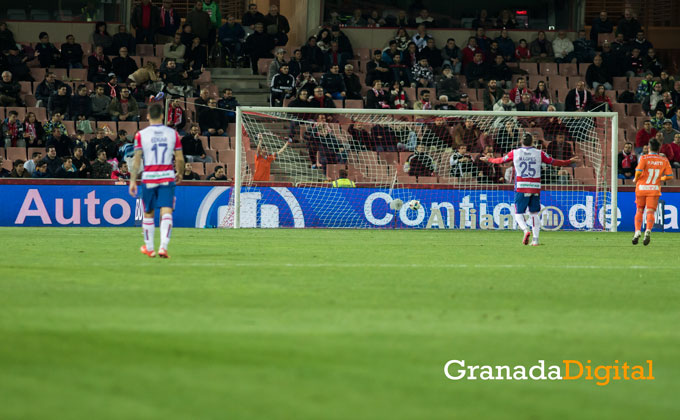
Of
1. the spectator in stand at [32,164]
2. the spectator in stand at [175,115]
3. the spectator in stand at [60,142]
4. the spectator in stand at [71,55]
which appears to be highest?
the spectator in stand at [71,55]

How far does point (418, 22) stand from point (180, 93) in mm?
8294

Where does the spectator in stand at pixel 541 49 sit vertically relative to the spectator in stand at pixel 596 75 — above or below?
above

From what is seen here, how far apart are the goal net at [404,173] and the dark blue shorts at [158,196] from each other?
8516 millimetres

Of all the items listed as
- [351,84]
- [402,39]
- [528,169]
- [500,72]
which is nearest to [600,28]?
[500,72]

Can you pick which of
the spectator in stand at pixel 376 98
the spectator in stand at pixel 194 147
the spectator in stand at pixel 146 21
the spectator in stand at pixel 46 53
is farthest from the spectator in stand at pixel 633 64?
the spectator in stand at pixel 46 53

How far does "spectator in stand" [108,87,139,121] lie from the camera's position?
22.6 metres

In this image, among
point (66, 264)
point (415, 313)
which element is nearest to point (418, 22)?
point (66, 264)

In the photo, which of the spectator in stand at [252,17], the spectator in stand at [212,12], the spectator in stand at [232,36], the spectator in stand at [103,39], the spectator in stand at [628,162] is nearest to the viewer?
the spectator in stand at [628,162]

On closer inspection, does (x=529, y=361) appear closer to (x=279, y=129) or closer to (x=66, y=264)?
(x=66, y=264)

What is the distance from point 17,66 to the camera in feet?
77.0

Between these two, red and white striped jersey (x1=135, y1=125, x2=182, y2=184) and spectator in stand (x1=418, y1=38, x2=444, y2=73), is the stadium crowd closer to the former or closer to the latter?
spectator in stand (x1=418, y1=38, x2=444, y2=73)

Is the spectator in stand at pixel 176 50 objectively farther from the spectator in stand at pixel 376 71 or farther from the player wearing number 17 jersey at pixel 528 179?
the player wearing number 17 jersey at pixel 528 179

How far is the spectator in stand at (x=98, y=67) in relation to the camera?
23.5 metres

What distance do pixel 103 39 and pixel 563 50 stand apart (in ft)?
43.1
